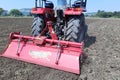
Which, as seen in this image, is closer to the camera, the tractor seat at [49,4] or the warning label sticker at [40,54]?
the warning label sticker at [40,54]

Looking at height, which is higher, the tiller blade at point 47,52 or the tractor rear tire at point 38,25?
the tractor rear tire at point 38,25

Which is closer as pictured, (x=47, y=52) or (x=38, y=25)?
(x=47, y=52)

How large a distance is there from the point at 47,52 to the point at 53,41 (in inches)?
12.5

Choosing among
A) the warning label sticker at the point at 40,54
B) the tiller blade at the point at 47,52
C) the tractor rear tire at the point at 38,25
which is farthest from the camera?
the tractor rear tire at the point at 38,25

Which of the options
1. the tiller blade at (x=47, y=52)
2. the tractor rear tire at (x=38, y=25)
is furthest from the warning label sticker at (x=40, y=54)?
the tractor rear tire at (x=38, y=25)

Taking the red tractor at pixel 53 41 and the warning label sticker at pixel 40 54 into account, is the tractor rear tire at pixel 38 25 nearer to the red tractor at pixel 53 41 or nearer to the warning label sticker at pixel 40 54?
the red tractor at pixel 53 41

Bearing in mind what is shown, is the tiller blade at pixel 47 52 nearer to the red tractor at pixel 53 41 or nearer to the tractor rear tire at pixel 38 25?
the red tractor at pixel 53 41

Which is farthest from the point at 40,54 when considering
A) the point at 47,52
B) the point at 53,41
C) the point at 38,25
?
the point at 38,25

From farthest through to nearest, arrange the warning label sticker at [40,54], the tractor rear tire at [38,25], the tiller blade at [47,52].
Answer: the tractor rear tire at [38,25], the warning label sticker at [40,54], the tiller blade at [47,52]

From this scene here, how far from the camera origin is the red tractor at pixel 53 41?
16.6 feet

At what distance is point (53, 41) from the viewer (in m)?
5.42

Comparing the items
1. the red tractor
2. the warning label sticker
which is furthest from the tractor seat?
the warning label sticker

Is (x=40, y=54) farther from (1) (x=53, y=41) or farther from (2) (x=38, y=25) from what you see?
(2) (x=38, y=25)

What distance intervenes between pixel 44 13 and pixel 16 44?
4.97 feet
